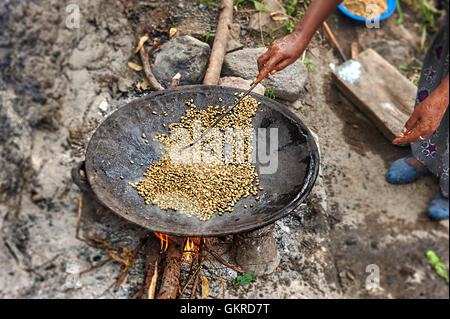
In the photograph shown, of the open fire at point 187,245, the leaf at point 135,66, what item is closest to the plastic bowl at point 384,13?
the leaf at point 135,66

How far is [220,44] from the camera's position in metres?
3.80

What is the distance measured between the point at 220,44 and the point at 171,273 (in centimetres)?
240

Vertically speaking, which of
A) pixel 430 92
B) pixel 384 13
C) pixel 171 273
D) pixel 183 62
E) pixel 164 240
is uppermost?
pixel 384 13

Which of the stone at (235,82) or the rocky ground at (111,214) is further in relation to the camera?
the stone at (235,82)

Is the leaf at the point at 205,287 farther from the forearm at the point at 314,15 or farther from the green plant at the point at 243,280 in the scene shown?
the forearm at the point at 314,15

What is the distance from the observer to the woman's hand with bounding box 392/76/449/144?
94.1 inches

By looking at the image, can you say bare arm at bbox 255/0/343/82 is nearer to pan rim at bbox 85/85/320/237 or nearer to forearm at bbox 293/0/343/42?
forearm at bbox 293/0/343/42

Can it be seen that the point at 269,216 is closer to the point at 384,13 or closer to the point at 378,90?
the point at 378,90

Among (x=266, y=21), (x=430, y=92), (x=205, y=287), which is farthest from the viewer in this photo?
(x=266, y=21)

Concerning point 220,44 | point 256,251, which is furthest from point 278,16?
point 256,251

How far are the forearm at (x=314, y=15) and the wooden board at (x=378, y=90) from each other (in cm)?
205

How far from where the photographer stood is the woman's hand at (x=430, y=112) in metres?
2.39
